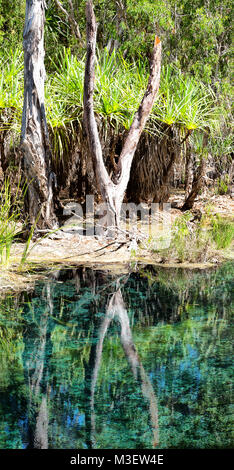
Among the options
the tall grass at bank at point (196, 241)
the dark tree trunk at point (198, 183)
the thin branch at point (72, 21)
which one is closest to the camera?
the tall grass at bank at point (196, 241)

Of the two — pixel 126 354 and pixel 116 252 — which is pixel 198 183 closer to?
pixel 116 252

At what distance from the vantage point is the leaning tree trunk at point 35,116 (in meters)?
9.20

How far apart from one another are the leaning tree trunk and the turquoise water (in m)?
2.20

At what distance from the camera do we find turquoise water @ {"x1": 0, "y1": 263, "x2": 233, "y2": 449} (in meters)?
3.91

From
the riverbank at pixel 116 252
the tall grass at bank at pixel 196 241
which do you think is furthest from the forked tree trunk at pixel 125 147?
the tall grass at bank at pixel 196 241

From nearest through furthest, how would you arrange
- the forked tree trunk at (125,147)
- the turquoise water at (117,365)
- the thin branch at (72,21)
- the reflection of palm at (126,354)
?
the turquoise water at (117,365) < the reflection of palm at (126,354) < the forked tree trunk at (125,147) < the thin branch at (72,21)

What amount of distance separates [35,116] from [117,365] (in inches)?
209

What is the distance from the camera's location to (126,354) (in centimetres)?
522

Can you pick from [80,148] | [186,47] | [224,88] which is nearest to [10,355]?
[80,148]

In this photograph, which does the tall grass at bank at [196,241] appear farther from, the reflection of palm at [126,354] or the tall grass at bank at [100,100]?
the tall grass at bank at [100,100]

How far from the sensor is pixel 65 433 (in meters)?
3.87

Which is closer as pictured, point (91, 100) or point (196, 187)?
point (91, 100)

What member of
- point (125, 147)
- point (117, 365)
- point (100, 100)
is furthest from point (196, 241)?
point (117, 365)

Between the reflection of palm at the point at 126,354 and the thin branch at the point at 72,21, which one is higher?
the thin branch at the point at 72,21
